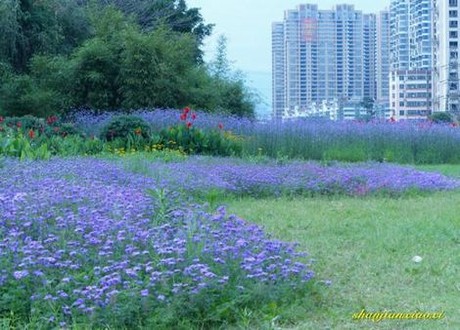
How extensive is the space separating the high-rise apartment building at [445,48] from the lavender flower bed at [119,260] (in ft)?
116

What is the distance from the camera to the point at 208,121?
1556 cm

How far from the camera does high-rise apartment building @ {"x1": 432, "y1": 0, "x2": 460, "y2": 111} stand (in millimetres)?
39406

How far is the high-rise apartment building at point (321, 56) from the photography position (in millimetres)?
35938

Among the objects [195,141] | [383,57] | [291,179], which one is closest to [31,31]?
[195,141]

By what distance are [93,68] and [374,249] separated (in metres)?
13.5

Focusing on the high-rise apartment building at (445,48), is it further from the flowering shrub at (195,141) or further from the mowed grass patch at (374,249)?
the mowed grass patch at (374,249)

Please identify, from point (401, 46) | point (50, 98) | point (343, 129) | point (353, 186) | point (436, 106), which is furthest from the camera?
point (401, 46)

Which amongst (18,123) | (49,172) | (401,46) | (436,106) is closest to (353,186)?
(49,172)

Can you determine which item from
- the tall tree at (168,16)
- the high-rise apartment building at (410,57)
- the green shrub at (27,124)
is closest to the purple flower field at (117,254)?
the green shrub at (27,124)

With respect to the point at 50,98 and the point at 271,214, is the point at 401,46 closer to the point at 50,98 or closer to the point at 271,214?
the point at 50,98

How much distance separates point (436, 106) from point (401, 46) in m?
4.65

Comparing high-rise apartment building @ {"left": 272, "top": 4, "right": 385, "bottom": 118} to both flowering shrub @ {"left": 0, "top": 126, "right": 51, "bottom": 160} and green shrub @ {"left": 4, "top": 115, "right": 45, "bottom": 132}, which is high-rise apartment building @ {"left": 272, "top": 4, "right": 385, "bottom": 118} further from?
flowering shrub @ {"left": 0, "top": 126, "right": 51, "bottom": 160}

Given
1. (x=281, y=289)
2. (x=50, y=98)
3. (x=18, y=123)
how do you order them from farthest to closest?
(x=50, y=98) < (x=18, y=123) < (x=281, y=289)

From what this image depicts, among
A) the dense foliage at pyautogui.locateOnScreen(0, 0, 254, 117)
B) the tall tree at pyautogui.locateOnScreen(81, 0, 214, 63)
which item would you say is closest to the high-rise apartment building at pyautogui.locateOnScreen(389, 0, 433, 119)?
the tall tree at pyautogui.locateOnScreen(81, 0, 214, 63)
